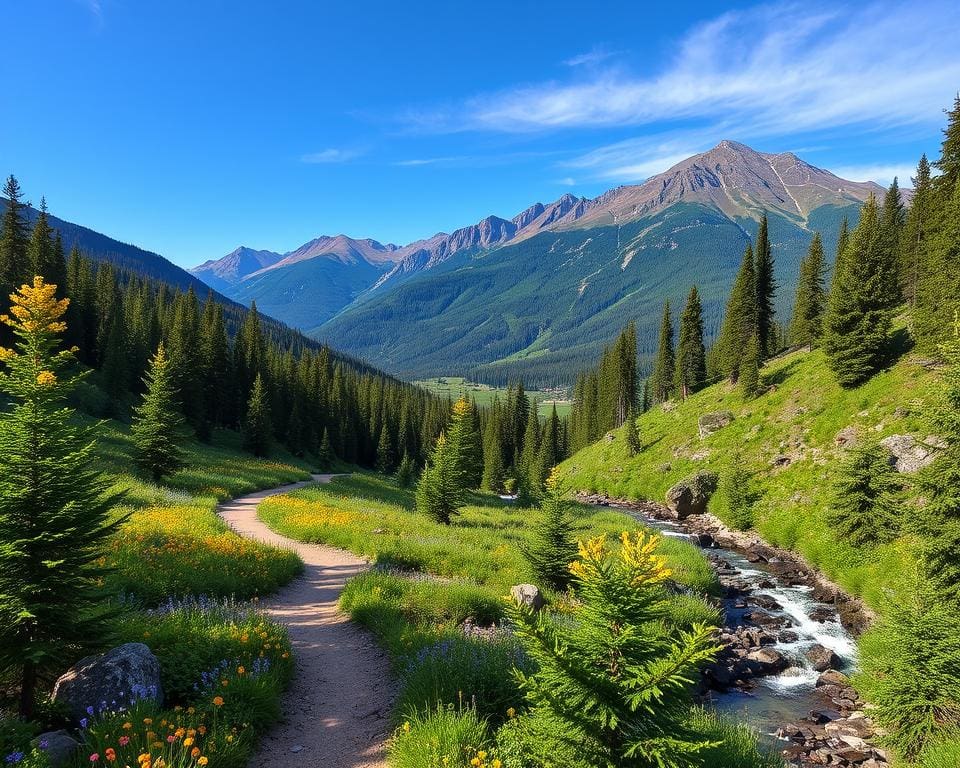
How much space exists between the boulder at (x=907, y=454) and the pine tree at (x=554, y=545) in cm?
1932

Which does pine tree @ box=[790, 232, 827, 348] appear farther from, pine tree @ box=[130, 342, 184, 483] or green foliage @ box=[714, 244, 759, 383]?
pine tree @ box=[130, 342, 184, 483]

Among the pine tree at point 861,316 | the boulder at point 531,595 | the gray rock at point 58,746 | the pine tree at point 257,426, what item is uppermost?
Result: the pine tree at point 861,316

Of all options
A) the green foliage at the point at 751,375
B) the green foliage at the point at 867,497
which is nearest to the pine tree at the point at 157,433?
the green foliage at the point at 867,497

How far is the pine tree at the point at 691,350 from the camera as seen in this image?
67188 mm

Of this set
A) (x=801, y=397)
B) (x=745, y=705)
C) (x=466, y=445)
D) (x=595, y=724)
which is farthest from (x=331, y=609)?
(x=801, y=397)

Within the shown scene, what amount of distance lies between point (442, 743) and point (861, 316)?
41.5m

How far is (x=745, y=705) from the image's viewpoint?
536 inches

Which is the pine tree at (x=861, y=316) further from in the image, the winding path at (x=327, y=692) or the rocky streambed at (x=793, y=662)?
the winding path at (x=327, y=692)

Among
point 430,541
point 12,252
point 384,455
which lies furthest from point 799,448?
point 12,252

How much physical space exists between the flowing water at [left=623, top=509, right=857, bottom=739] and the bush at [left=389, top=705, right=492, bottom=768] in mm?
9913

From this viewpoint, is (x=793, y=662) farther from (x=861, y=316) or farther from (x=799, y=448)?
(x=861, y=316)

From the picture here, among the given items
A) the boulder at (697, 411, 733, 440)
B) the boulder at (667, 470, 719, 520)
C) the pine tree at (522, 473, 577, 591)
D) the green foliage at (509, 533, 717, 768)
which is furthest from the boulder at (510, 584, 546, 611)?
the boulder at (697, 411, 733, 440)

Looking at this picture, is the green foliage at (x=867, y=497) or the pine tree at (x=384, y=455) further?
the pine tree at (x=384, y=455)

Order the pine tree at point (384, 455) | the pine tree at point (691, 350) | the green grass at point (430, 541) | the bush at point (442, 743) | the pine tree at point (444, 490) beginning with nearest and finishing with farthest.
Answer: the bush at point (442, 743), the green grass at point (430, 541), the pine tree at point (444, 490), the pine tree at point (691, 350), the pine tree at point (384, 455)
